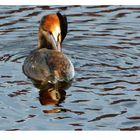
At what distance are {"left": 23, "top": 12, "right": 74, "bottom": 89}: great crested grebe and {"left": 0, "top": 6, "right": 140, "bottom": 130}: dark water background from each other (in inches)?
5.8

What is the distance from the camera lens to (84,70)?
7086 mm

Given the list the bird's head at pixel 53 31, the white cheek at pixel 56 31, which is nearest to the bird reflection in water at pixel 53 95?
the bird's head at pixel 53 31

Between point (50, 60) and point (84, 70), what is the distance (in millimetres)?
472

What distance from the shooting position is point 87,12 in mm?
9789

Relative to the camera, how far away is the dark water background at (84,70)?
17.3 ft

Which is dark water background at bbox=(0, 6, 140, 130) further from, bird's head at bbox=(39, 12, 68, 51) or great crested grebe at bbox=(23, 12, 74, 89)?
bird's head at bbox=(39, 12, 68, 51)

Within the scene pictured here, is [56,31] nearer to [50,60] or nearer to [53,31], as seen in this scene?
[53,31]

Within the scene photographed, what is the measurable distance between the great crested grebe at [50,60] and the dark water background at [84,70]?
0.48ft

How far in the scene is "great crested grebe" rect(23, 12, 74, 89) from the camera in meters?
6.82

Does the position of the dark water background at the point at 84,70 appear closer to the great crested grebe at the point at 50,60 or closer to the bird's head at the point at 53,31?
the great crested grebe at the point at 50,60

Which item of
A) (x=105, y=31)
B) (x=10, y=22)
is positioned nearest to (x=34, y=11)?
(x=10, y=22)

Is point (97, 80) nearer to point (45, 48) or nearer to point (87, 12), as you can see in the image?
point (45, 48)

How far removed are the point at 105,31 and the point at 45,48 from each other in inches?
54.6

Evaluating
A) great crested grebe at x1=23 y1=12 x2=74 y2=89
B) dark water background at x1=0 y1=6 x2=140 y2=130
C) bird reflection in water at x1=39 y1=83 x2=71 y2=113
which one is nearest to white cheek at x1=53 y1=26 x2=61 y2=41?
great crested grebe at x1=23 y1=12 x2=74 y2=89
